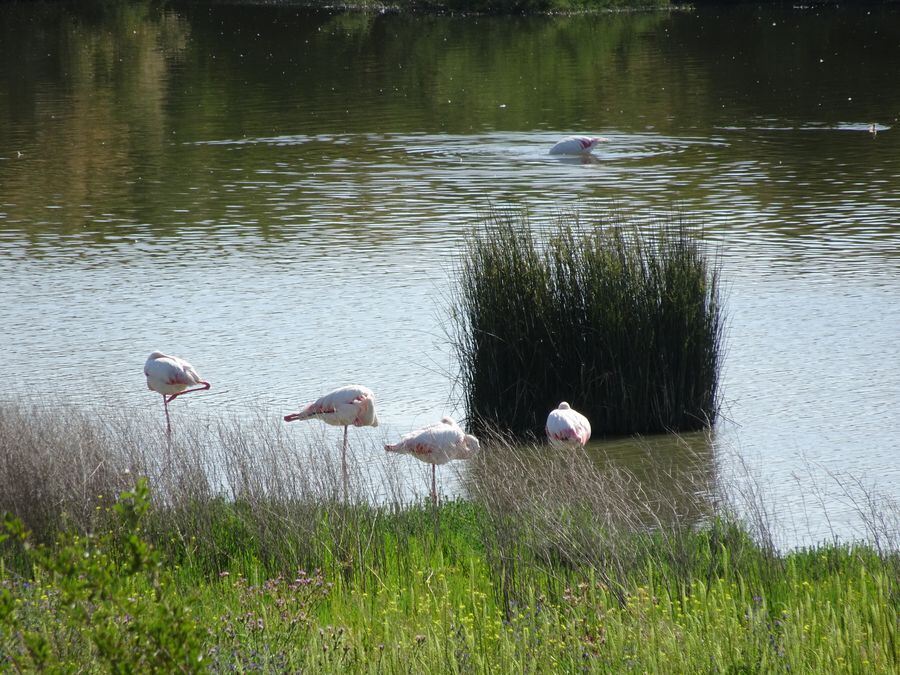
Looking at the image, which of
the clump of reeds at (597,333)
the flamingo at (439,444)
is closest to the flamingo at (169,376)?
the flamingo at (439,444)

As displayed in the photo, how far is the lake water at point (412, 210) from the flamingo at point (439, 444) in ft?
3.12

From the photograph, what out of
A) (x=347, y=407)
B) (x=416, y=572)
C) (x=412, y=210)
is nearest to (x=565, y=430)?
(x=347, y=407)

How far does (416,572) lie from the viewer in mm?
5676

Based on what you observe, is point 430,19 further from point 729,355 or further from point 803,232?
point 729,355

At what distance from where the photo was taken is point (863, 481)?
24.3 ft

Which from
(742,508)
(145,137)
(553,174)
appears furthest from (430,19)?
(742,508)

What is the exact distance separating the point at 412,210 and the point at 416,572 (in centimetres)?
1110

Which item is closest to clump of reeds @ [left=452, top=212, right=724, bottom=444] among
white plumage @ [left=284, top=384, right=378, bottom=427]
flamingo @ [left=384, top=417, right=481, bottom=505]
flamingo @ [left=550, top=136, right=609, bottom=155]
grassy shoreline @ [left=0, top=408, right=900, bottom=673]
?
white plumage @ [left=284, top=384, right=378, bottom=427]

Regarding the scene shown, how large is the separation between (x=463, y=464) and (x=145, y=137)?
1646cm

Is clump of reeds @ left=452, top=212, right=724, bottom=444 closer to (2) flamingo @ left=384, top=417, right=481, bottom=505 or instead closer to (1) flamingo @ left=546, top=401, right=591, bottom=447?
(1) flamingo @ left=546, top=401, right=591, bottom=447

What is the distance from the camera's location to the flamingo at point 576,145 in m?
19.8

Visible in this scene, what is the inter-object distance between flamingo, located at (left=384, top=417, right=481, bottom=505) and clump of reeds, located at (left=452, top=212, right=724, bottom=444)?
138 centimetres

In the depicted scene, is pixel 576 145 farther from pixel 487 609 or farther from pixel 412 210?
pixel 487 609

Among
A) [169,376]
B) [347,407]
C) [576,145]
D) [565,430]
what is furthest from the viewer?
[576,145]
